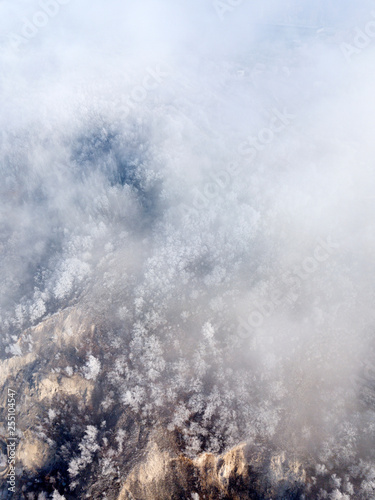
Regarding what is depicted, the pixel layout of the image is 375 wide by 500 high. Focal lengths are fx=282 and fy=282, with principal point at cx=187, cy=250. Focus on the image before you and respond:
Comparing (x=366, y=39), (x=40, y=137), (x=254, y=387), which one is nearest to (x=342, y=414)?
(x=254, y=387)

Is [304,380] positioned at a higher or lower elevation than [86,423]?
lower

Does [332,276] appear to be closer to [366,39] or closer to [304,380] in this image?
[304,380]

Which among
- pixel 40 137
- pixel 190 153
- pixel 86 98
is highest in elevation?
pixel 86 98

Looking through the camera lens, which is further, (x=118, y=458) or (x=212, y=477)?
(x=118, y=458)

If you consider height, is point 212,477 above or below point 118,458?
below

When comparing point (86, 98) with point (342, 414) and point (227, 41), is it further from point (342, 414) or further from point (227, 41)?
point (342, 414)

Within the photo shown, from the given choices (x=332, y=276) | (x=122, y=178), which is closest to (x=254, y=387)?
(x=332, y=276)

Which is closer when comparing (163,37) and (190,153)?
(190,153)

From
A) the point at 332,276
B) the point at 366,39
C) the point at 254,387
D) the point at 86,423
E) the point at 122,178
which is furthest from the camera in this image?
the point at 366,39

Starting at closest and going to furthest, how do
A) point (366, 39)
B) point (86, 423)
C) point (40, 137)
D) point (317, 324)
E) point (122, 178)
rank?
point (86, 423) → point (317, 324) → point (122, 178) → point (40, 137) → point (366, 39)
